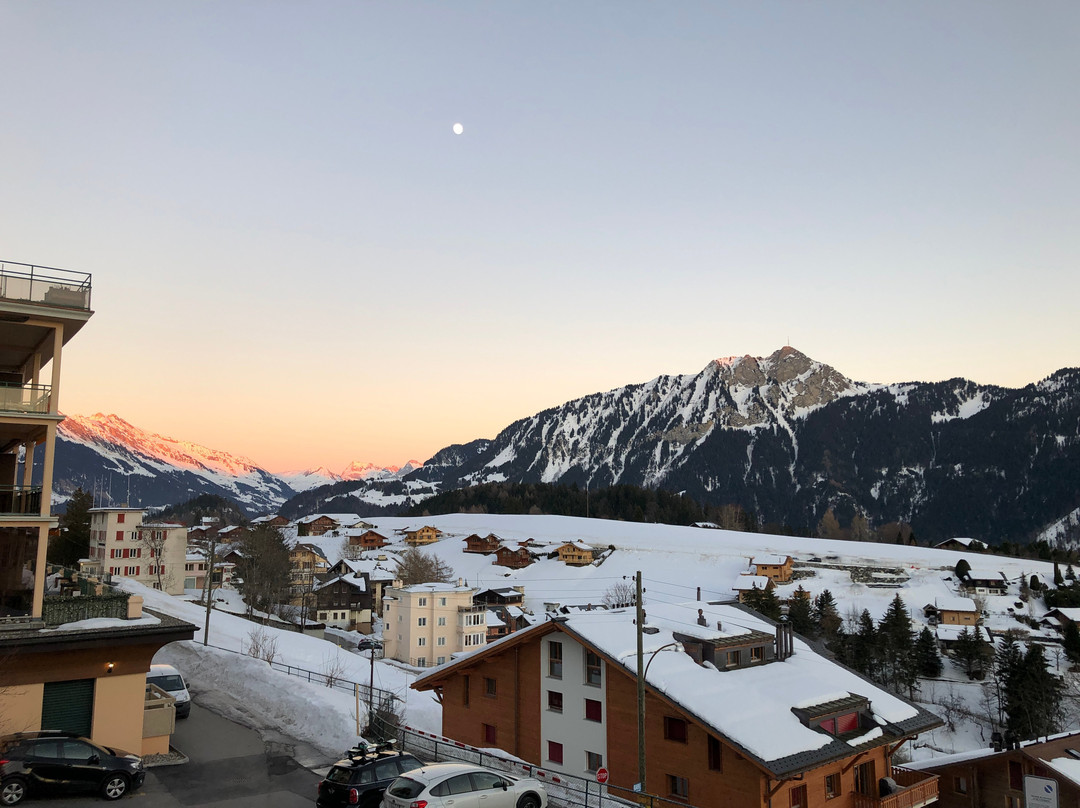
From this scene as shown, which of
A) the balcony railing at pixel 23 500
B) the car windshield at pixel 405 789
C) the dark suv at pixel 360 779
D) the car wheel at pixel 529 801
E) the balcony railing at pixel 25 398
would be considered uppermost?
the balcony railing at pixel 25 398

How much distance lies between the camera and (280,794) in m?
19.6

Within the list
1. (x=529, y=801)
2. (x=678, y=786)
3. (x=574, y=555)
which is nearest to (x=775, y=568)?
(x=574, y=555)

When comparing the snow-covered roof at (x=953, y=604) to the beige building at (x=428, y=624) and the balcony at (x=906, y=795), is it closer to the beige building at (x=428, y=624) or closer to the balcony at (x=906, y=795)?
the beige building at (x=428, y=624)

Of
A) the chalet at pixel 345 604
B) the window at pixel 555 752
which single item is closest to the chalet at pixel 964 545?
the chalet at pixel 345 604

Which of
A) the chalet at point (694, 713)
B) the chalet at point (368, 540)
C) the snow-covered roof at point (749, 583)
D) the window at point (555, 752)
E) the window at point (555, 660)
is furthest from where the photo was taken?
the chalet at point (368, 540)

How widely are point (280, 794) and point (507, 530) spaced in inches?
6811

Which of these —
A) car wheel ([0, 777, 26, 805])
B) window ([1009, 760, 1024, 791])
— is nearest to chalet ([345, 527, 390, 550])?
window ([1009, 760, 1024, 791])

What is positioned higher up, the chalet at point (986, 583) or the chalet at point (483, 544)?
the chalet at point (483, 544)

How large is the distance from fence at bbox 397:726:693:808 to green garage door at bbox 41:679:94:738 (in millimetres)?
9435

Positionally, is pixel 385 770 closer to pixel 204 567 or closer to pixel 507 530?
pixel 204 567

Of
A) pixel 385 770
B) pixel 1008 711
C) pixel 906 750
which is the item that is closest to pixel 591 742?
pixel 385 770

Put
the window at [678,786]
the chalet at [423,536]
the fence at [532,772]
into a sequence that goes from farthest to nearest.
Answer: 1. the chalet at [423,536]
2. the window at [678,786]
3. the fence at [532,772]

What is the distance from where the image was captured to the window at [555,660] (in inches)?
1185

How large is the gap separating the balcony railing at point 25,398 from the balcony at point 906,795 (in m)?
30.2
